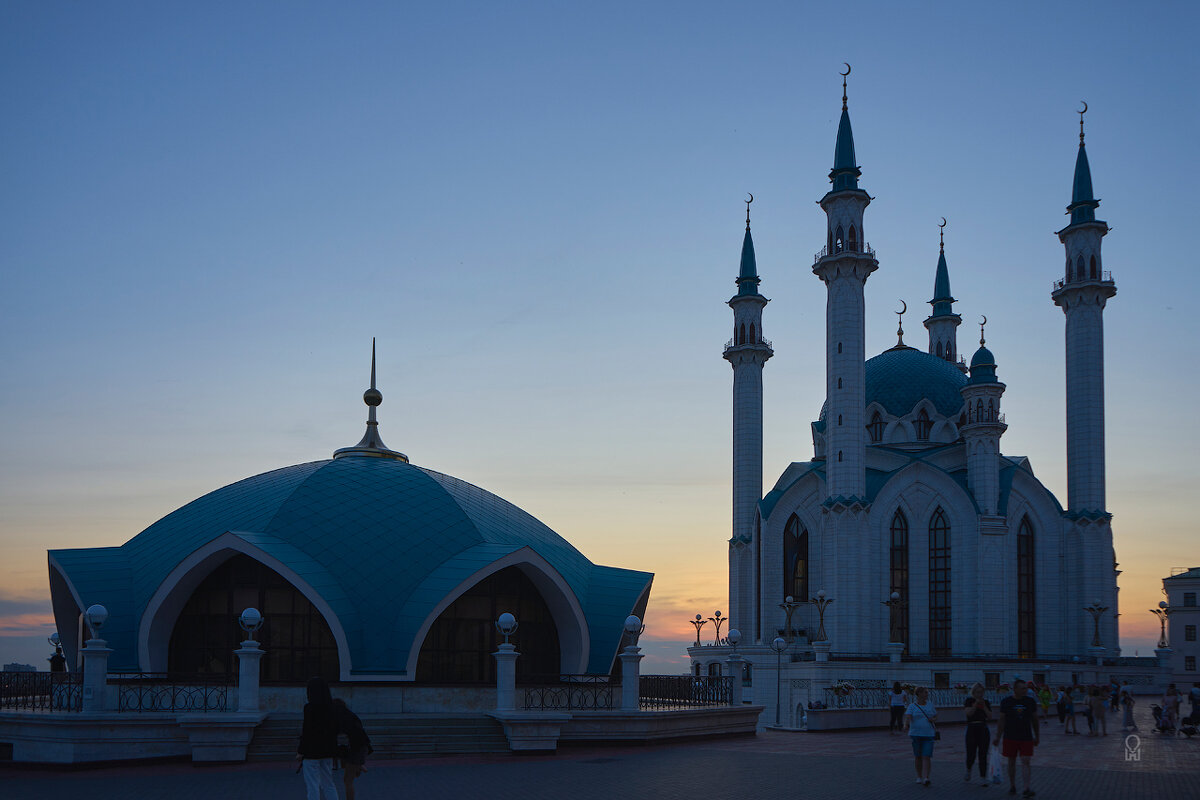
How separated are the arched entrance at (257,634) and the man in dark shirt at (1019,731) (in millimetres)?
15010

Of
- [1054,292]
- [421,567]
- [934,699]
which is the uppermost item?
[1054,292]

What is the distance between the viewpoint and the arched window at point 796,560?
5409cm

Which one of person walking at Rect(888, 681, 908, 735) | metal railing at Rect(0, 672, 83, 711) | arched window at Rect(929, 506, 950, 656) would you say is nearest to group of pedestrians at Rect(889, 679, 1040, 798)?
person walking at Rect(888, 681, 908, 735)

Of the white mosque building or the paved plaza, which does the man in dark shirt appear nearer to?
the paved plaza

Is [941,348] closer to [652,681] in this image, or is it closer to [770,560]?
[770,560]

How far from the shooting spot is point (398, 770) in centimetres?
1903

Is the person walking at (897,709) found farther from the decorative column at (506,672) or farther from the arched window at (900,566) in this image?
the arched window at (900,566)

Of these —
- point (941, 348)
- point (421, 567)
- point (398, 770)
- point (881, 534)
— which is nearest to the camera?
point (398, 770)

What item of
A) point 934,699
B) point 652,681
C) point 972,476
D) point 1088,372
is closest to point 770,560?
point 972,476

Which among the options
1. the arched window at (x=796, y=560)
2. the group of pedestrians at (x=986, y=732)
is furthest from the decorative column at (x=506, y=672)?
the arched window at (x=796, y=560)

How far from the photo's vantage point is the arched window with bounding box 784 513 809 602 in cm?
5409

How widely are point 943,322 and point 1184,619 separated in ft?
94.8

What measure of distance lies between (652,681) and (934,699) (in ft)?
42.2

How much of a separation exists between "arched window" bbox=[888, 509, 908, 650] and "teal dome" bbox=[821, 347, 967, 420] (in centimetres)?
962
